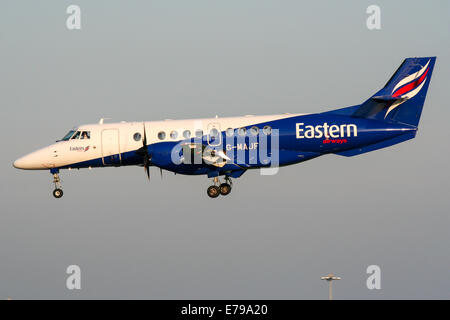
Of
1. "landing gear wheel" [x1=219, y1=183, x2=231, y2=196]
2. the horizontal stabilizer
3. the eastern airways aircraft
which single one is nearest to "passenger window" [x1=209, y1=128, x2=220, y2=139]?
the eastern airways aircraft

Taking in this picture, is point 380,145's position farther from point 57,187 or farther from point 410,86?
point 57,187


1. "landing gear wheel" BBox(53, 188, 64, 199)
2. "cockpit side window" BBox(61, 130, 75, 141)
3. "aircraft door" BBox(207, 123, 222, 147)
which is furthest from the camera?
"cockpit side window" BBox(61, 130, 75, 141)

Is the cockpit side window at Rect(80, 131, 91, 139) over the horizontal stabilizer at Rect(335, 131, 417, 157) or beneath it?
over

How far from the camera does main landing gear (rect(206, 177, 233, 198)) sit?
135 feet

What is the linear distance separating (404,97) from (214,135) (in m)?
9.07

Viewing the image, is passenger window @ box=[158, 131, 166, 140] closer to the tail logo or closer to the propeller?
the propeller

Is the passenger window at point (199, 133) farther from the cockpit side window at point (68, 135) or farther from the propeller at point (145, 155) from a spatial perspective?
the cockpit side window at point (68, 135)

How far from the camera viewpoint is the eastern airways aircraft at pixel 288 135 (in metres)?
40.3

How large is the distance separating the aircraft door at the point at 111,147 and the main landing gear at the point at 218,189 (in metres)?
4.88

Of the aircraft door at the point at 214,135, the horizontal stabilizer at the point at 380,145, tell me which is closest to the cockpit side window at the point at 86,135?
the aircraft door at the point at 214,135

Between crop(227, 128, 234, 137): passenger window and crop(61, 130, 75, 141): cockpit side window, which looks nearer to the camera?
crop(227, 128, 234, 137): passenger window
